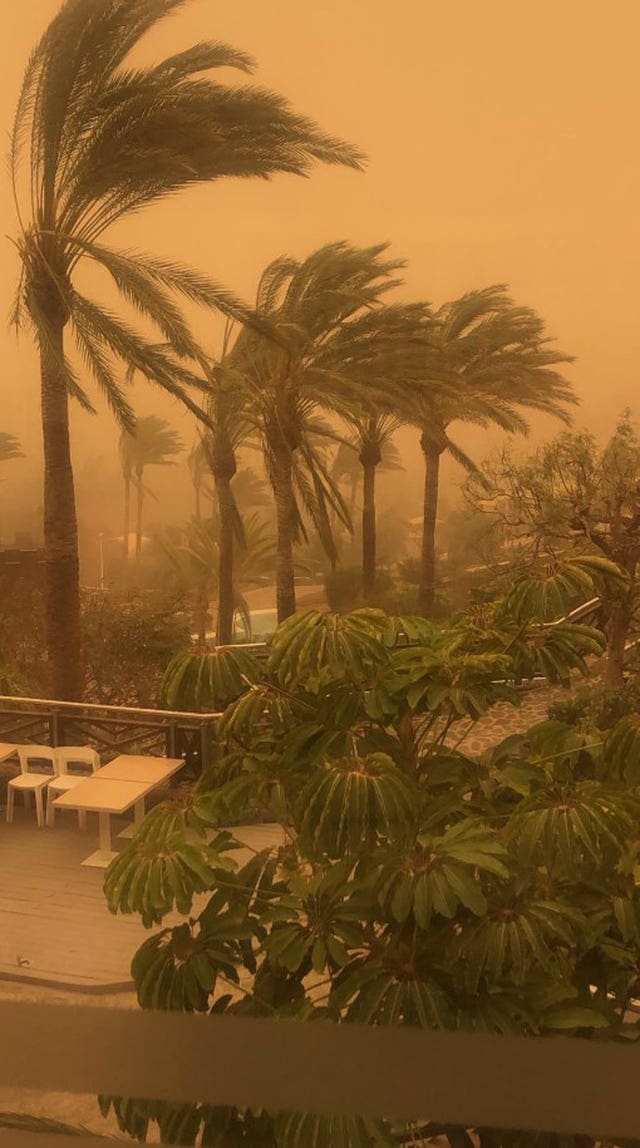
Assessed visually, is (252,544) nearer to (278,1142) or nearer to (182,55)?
(182,55)

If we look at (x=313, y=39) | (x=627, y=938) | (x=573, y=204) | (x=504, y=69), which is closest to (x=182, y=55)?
(x=313, y=39)

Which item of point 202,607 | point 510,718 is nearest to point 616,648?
point 510,718

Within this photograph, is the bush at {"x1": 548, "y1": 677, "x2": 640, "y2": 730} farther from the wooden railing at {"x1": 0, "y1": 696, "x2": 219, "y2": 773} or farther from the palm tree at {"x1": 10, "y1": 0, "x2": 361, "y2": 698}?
the palm tree at {"x1": 10, "y1": 0, "x2": 361, "y2": 698}

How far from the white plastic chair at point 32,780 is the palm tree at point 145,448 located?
162cm

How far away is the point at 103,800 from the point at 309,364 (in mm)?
2921

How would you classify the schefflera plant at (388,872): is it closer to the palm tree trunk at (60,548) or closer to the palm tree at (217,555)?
the palm tree trunk at (60,548)

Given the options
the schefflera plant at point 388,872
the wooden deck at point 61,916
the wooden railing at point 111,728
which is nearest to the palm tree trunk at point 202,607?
the wooden railing at point 111,728

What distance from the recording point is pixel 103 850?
4941mm

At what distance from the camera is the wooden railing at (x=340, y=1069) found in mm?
1400

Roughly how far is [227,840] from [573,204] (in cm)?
311

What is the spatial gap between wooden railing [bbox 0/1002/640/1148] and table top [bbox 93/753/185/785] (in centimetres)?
357

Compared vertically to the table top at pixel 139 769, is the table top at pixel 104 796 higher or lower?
lower

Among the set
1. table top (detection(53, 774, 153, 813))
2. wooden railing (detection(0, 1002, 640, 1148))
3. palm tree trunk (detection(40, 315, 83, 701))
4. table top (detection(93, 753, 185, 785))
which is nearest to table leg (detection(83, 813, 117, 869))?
table top (detection(53, 774, 153, 813))

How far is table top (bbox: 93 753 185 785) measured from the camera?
5047 millimetres
